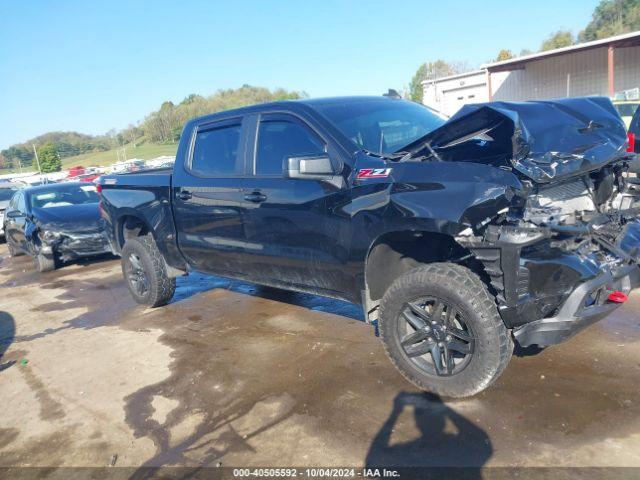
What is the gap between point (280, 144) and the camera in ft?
14.4

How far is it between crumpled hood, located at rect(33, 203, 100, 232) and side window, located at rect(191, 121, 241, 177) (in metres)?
4.72

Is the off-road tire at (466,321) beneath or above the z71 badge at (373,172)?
beneath

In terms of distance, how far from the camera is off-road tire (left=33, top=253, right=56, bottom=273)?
920 cm

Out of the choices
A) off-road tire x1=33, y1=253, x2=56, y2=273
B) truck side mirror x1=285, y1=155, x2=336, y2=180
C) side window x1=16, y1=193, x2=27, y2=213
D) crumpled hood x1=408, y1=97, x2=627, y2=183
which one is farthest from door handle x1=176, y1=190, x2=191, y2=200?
side window x1=16, y1=193, x2=27, y2=213

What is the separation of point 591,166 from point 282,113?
2.29 m

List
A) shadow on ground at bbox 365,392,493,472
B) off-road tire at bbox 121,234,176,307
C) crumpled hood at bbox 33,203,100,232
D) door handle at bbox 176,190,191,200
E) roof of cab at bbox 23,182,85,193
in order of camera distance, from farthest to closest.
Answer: roof of cab at bbox 23,182,85,193, crumpled hood at bbox 33,203,100,232, off-road tire at bbox 121,234,176,307, door handle at bbox 176,190,191,200, shadow on ground at bbox 365,392,493,472

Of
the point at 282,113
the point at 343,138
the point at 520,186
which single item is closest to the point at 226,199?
the point at 282,113

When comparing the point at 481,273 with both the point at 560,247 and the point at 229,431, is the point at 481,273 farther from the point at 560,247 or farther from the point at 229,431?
the point at 229,431

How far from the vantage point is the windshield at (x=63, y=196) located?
33.0ft

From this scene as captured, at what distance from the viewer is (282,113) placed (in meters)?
4.37

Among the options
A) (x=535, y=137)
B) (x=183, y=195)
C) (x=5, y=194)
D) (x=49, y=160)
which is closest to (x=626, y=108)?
(x=535, y=137)

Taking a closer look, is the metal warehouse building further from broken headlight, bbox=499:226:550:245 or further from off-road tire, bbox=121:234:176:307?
broken headlight, bbox=499:226:550:245

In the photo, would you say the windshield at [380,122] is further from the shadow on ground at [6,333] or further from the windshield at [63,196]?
the windshield at [63,196]

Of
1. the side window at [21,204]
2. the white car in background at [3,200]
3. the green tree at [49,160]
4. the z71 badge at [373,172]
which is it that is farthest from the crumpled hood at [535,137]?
the green tree at [49,160]
